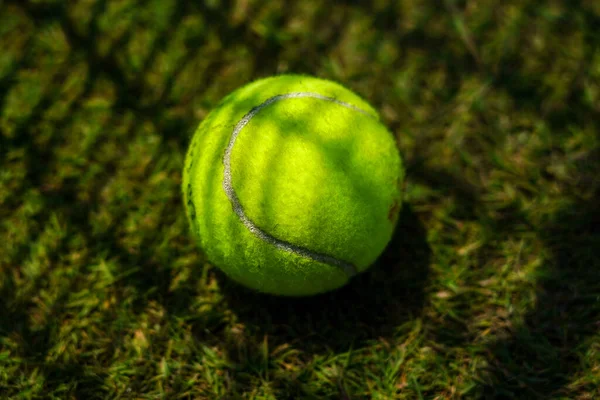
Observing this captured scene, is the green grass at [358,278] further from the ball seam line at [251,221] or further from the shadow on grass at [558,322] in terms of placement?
the ball seam line at [251,221]

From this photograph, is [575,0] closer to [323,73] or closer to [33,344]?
[323,73]

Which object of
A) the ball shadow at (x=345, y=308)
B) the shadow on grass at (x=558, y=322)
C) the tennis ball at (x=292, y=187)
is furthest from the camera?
the ball shadow at (x=345, y=308)

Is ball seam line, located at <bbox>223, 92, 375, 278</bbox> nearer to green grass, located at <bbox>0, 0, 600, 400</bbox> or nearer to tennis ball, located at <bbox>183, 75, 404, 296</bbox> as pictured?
tennis ball, located at <bbox>183, 75, 404, 296</bbox>

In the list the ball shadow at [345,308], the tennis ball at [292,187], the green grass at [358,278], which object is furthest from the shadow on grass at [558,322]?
the tennis ball at [292,187]

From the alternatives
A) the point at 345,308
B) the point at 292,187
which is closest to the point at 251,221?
the point at 292,187

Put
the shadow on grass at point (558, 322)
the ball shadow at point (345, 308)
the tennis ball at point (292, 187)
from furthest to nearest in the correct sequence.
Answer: the ball shadow at point (345, 308) → the shadow on grass at point (558, 322) → the tennis ball at point (292, 187)

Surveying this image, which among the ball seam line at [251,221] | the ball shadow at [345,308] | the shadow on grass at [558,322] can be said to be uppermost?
the ball seam line at [251,221]

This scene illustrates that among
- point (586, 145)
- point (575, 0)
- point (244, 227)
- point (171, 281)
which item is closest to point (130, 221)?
point (171, 281)
